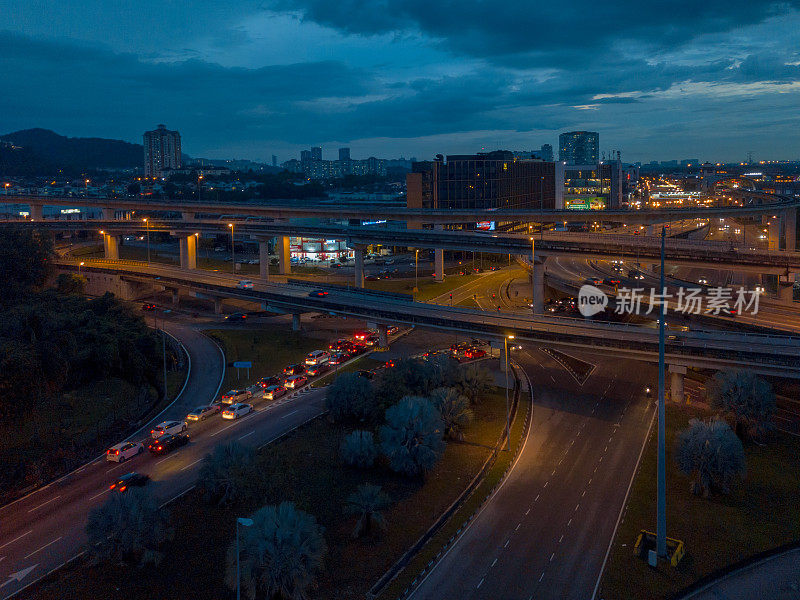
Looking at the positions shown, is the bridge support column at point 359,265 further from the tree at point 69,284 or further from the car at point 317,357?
the tree at point 69,284

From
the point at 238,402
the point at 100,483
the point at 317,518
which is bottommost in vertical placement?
the point at 317,518

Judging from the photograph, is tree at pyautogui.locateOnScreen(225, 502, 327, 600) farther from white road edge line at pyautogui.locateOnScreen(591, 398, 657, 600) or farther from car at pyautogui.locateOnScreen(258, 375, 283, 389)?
car at pyautogui.locateOnScreen(258, 375, 283, 389)

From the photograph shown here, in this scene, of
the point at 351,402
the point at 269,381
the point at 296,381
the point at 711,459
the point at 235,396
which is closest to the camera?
the point at 711,459

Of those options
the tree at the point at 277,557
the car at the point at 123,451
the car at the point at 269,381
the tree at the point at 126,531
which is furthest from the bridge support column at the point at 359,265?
the tree at the point at 277,557

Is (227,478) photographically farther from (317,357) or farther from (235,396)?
(317,357)

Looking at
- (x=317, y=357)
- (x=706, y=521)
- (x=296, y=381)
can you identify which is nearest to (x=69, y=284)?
(x=317, y=357)

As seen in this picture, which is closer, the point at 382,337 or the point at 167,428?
the point at 167,428

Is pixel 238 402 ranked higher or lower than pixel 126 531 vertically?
lower

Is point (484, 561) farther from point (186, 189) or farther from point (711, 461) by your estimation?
point (186, 189)
